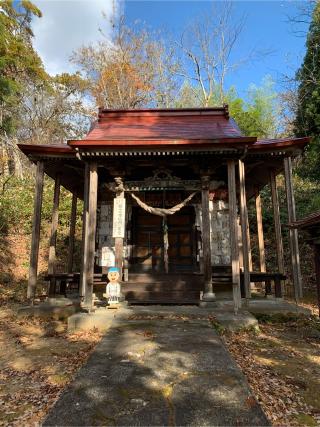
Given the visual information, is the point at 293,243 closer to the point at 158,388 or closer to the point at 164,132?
the point at 164,132

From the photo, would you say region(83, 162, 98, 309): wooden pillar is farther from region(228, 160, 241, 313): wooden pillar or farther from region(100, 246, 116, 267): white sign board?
region(228, 160, 241, 313): wooden pillar

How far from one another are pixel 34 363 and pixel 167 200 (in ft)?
22.8

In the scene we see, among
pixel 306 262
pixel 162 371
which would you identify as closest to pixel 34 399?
pixel 162 371

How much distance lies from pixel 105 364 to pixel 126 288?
528 centimetres

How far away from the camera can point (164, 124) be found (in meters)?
11.2

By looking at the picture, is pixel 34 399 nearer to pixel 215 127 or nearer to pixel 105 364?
pixel 105 364

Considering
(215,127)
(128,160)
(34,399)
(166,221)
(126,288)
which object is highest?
(215,127)

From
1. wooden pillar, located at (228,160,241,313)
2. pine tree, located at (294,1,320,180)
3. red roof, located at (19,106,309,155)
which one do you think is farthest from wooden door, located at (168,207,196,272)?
pine tree, located at (294,1,320,180)

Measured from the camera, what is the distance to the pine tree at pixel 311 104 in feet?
52.7

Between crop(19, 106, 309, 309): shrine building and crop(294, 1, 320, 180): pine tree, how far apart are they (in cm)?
617

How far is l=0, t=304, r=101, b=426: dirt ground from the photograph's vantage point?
4004 mm

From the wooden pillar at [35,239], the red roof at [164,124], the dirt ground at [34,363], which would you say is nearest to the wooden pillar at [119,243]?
the red roof at [164,124]

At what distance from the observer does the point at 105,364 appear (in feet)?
16.0

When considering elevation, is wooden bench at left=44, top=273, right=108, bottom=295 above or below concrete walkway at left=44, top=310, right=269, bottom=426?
above
